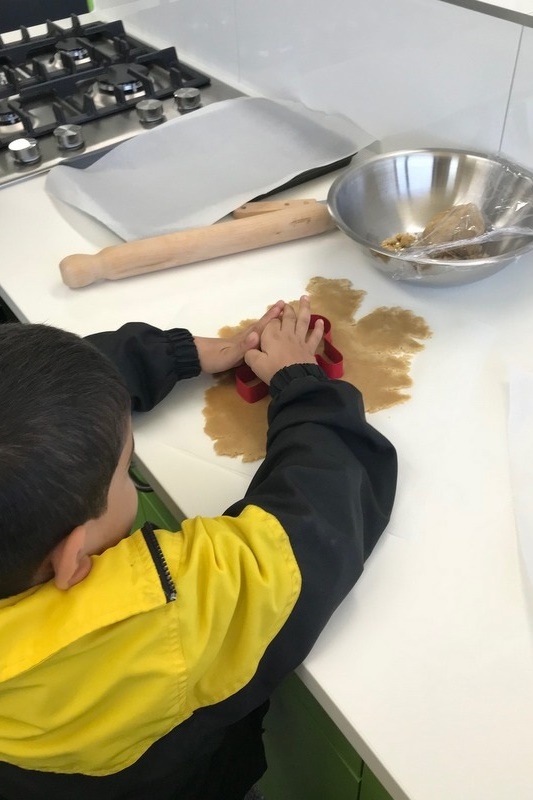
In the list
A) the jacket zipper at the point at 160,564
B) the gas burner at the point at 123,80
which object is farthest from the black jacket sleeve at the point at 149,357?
the gas burner at the point at 123,80

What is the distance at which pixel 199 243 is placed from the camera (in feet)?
2.82

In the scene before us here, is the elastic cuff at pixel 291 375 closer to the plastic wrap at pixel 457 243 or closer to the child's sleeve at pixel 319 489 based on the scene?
the child's sleeve at pixel 319 489

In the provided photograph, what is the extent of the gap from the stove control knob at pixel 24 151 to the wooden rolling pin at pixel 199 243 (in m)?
0.32

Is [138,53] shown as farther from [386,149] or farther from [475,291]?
[475,291]

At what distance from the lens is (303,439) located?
0.58 meters

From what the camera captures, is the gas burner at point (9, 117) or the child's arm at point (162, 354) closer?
the child's arm at point (162, 354)

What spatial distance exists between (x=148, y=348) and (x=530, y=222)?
47 cm

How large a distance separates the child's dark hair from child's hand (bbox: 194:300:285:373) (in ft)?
0.77

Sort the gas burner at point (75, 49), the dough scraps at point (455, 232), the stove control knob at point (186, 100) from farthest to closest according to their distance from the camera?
1. the gas burner at point (75, 49)
2. the stove control knob at point (186, 100)
3. the dough scraps at point (455, 232)

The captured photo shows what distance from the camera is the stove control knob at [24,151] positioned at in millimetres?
1071

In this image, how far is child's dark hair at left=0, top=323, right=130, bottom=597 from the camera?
41 cm

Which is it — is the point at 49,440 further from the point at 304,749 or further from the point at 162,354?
the point at 304,749

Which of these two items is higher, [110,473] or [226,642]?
[110,473]

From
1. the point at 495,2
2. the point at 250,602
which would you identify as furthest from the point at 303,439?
the point at 495,2
